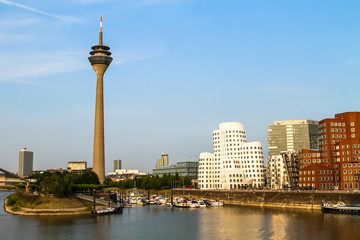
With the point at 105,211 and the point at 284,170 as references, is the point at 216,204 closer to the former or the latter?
the point at 284,170

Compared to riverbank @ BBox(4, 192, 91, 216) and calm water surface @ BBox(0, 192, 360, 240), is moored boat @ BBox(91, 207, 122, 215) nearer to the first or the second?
riverbank @ BBox(4, 192, 91, 216)

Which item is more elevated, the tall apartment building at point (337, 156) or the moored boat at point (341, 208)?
the tall apartment building at point (337, 156)

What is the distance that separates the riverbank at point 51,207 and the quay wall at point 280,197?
6529 cm

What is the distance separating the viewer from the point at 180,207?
157 metres

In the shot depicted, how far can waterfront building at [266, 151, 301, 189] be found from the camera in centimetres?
17725

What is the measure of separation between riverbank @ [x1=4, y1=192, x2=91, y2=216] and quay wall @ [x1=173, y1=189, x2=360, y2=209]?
65.3 m

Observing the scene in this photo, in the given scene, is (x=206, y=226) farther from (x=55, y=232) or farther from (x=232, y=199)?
(x=232, y=199)

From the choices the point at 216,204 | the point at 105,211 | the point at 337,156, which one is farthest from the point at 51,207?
the point at 337,156

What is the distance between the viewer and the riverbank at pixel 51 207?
121 m

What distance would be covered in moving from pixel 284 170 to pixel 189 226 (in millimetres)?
93287

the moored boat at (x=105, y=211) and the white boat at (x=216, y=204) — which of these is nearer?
the moored boat at (x=105, y=211)

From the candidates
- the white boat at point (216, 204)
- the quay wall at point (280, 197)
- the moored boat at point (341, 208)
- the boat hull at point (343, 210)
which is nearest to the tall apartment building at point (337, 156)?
the quay wall at point (280, 197)

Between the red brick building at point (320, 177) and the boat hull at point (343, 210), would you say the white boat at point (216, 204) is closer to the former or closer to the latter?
the red brick building at point (320, 177)

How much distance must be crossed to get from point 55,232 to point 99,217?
2830 cm
